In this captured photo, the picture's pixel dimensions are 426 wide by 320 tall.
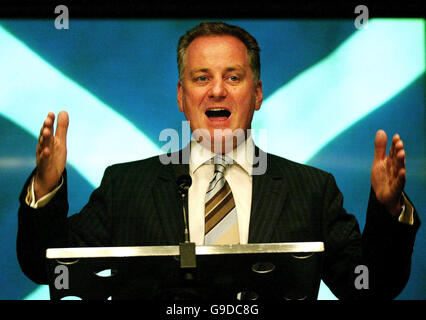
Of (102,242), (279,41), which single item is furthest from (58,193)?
(279,41)

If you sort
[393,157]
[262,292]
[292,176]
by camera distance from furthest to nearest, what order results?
[292,176]
[393,157]
[262,292]

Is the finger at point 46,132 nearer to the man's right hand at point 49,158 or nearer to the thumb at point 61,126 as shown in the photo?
the man's right hand at point 49,158

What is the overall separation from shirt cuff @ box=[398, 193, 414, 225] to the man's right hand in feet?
3.39

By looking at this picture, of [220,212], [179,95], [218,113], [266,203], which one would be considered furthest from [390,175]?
[179,95]

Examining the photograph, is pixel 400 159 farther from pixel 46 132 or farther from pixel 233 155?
pixel 46 132

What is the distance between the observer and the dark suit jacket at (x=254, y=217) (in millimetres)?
2111

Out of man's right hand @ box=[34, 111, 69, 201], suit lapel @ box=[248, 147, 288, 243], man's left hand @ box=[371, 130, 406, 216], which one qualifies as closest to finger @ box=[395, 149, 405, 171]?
man's left hand @ box=[371, 130, 406, 216]

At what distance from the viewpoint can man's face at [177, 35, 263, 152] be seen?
245cm

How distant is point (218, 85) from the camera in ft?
8.04

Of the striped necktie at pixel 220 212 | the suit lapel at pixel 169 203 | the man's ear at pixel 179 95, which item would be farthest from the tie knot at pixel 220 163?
the man's ear at pixel 179 95

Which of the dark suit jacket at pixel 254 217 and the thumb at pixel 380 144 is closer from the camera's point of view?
the thumb at pixel 380 144

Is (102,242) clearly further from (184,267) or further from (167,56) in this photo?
(167,56)

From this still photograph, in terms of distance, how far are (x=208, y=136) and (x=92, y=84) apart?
747 mm

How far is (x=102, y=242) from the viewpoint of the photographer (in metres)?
2.23
